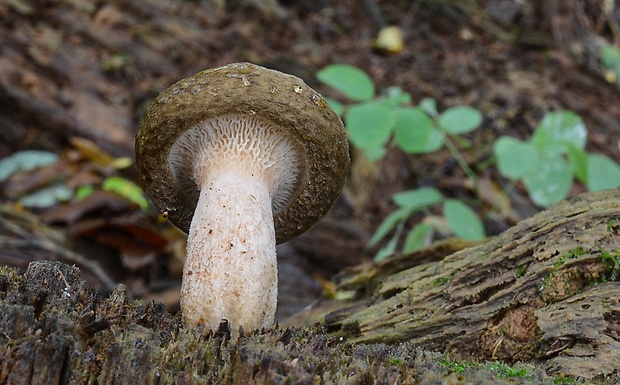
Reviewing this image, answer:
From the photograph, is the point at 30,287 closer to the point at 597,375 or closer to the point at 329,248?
the point at 597,375

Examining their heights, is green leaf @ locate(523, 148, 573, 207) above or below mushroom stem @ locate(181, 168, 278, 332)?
above

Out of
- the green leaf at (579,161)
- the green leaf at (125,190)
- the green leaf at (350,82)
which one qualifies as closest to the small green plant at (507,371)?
the green leaf at (579,161)

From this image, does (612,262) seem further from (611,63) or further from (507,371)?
(611,63)

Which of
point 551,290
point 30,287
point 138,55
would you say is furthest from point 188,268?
point 138,55

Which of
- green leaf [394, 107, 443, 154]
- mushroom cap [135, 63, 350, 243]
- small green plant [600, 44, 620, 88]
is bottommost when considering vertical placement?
mushroom cap [135, 63, 350, 243]

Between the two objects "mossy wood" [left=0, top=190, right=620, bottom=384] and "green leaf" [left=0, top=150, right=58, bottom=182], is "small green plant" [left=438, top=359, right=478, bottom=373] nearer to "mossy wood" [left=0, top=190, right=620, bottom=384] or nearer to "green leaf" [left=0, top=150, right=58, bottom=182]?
"mossy wood" [left=0, top=190, right=620, bottom=384]

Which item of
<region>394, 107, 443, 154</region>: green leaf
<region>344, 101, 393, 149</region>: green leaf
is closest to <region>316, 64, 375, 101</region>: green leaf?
<region>344, 101, 393, 149</region>: green leaf

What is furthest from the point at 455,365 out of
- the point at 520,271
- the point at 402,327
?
the point at 520,271
